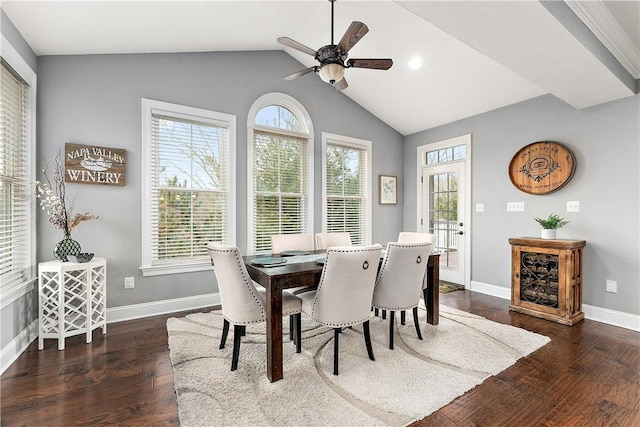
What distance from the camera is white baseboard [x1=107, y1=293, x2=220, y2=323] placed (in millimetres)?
3219

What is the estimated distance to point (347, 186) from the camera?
5008 mm

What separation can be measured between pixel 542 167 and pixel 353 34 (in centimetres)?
304

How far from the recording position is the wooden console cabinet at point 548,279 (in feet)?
10.5

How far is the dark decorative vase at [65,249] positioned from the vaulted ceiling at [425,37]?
179 cm

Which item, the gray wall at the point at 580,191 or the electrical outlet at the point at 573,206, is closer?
the gray wall at the point at 580,191

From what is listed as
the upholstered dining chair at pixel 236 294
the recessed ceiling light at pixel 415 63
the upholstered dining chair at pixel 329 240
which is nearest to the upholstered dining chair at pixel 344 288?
the upholstered dining chair at pixel 236 294

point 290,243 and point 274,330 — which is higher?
point 290,243

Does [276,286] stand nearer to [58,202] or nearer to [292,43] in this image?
[292,43]

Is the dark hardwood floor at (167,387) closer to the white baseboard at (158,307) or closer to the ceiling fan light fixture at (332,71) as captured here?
the white baseboard at (158,307)

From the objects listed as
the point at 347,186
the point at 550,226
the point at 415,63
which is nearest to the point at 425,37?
the point at 415,63

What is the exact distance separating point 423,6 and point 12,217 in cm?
354

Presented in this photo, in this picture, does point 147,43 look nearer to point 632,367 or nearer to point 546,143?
point 546,143

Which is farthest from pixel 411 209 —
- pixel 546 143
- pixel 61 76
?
pixel 61 76

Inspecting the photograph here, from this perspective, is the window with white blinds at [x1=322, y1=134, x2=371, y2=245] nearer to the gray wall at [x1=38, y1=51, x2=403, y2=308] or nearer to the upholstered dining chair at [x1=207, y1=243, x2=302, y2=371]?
the gray wall at [x1=38, y1=51, x2=403, y2=308]
